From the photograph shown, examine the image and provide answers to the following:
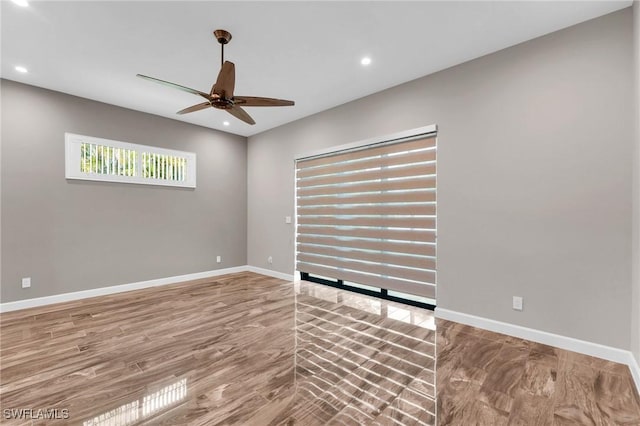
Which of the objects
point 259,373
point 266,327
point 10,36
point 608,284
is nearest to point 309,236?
point 266,327

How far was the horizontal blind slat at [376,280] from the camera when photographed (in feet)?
11.5

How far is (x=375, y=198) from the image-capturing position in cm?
406

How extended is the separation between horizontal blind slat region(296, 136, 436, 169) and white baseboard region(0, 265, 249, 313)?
2.77m

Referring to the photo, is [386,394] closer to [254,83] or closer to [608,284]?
[608,284]

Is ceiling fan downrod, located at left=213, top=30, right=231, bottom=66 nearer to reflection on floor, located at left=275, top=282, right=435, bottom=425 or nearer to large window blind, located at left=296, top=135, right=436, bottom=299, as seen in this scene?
large window blind, located at left=296, top=135, right=436, bottom=299

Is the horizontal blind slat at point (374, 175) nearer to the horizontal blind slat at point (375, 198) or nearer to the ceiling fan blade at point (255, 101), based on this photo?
the horizontal blind slat at point (375, 198)

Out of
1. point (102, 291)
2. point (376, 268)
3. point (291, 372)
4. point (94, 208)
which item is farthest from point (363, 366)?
point (94, 208)

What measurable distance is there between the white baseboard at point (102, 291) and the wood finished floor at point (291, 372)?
0.61ft

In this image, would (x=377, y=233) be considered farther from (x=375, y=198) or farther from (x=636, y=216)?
(x=636, y=216)

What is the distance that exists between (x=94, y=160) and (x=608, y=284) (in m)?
6.36

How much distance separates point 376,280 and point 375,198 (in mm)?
1181

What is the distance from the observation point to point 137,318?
334cm

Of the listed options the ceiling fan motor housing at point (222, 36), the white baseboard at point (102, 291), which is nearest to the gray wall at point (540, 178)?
the ceiling fan motor housing at point (222, 36)

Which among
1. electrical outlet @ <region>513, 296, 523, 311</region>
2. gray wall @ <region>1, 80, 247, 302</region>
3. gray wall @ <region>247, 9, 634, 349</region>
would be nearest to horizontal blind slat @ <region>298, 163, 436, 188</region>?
gray wall @ <region>247, 9, 634, 349</region>
